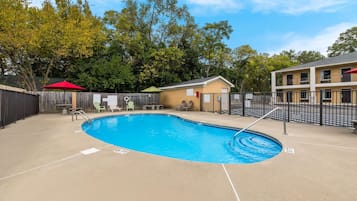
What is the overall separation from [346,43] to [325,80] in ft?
55.9

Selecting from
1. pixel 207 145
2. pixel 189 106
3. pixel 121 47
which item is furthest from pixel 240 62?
pixel 207 145

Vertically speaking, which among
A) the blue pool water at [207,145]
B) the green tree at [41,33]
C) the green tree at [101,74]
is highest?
the green tree at [41,33]

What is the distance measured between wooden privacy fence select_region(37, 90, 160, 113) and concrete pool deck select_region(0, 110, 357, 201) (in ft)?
36.9

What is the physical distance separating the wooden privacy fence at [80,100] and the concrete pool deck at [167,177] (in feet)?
36.9

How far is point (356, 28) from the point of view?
27984 millimetres

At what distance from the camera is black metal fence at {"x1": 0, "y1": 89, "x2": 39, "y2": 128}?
652 cm

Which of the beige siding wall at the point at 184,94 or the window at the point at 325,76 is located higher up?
the window at the point at 325,76

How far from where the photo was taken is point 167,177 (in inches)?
102

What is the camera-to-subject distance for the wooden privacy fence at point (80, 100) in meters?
13.4

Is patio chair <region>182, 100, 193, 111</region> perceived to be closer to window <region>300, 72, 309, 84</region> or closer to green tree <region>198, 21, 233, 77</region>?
green tree <region>198, 21, 233, 77</region>

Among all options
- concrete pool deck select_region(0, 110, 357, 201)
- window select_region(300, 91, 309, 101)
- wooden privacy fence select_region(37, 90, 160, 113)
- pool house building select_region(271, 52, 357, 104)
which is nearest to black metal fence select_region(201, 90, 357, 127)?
pool house building select_region(271, 52, 357, 104)

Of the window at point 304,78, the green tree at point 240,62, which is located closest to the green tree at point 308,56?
the green tree at point 240,62

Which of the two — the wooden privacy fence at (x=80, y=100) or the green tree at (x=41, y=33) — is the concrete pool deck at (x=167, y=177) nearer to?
the wooden privacy fence at (x=80, y=100)

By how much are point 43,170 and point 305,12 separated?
65.3 feet
